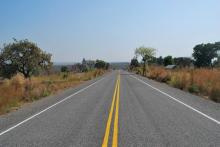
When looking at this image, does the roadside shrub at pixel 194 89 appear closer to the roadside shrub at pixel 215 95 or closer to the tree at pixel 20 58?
the roadside shrub at pixel 215 95

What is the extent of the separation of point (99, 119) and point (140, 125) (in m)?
1.83

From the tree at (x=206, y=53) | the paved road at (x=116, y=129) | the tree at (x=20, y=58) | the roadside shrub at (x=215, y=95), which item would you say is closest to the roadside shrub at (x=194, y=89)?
the roadside shrub at (x=215, y=95)

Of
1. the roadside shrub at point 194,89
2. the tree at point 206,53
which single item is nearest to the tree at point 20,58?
the roadside shrub at point 194,89

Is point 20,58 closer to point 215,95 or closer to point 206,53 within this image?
point 215,95

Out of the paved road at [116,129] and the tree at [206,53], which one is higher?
the tree at [206,53]

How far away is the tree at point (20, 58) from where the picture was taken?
49.9 meters

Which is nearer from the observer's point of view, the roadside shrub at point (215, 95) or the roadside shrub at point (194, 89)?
the roadside shrub at point (215, 95)

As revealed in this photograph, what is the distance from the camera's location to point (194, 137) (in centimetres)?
777

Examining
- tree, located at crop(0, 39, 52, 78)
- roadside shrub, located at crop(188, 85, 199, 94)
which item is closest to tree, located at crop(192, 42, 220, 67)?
tree, located at crop(0, 39, 52, 78)

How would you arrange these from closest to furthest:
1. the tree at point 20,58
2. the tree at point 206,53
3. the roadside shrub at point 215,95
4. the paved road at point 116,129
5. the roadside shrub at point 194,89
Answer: the paved road at point 116,129 → the roadside shrub at point 215,95 → the roadside shrub at point 194,89 → the tree at point 20,58 → the tree at point 206,53

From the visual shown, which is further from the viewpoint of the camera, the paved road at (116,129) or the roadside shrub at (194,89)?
the roadside shrub at (194,89)

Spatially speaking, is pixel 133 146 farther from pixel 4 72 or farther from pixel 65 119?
pixel 4 72

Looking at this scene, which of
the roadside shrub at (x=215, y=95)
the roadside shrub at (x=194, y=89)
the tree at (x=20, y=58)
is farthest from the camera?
the tree at (x=20, y=58)

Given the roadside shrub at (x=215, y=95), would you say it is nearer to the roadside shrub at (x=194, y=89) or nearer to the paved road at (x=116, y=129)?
the roadside shrub at (x=194, y=89)
